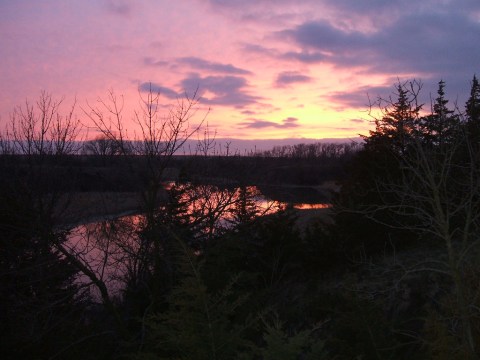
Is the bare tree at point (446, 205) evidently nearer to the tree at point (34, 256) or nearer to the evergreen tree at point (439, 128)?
the evergreen tree at point (439, 128)

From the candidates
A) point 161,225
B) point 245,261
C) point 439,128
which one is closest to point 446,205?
point 439,128

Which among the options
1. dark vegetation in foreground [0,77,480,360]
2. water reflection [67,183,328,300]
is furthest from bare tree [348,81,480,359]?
water reflection [67,183,328,300]

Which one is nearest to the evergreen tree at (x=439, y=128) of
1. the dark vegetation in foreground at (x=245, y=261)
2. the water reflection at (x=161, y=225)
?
the dark vegetation in foreground at (x=245, y=261)

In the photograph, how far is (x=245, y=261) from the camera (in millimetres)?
16812

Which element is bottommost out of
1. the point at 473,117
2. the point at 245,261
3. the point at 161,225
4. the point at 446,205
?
the point at 245,261

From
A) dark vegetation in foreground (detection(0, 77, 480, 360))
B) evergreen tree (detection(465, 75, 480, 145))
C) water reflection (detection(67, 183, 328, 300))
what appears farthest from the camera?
water reflection (detection(67, 183, 328, 300))

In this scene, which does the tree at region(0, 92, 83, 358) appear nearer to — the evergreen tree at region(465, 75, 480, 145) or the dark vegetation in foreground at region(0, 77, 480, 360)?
the dark vegetation in foreground at region(0, 77, 480, 360)

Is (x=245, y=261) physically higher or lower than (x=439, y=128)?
lower

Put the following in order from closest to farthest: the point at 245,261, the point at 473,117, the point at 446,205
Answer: the point at 446,205
the point at 473,117
the point at 245,261

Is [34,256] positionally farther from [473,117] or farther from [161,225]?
[473,117]

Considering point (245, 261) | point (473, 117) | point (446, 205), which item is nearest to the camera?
point (446, 205)

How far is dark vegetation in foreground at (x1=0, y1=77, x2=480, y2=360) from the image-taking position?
589cm

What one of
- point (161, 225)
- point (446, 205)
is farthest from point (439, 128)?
point (161, 225)

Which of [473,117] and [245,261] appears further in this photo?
[245,261]
